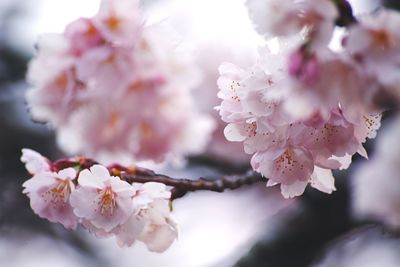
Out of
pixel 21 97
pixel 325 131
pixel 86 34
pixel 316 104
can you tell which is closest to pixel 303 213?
Result: pixel 325 131

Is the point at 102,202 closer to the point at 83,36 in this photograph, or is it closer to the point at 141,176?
the point at 141,176

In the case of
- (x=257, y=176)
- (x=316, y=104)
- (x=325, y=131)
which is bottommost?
(x=316, y=104)

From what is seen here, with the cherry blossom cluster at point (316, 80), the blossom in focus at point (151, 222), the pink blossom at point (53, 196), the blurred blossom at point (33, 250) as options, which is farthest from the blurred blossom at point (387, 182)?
the blurred blossom at point (33, 250)

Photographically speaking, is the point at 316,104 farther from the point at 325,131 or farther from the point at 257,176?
the point at 257,176

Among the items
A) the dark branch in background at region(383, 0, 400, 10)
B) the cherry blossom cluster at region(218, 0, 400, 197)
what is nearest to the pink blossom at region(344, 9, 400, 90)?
the cherry blossom cluster at region(218, 0, 400, 197)

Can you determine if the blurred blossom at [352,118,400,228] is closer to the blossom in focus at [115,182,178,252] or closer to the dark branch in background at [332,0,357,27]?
the dark branch in background at [332,0,357,27]

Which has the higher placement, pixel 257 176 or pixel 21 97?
pixel 21 97

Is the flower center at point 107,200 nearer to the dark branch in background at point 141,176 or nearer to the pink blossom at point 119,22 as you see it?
the dark branch in background at point 141,176
